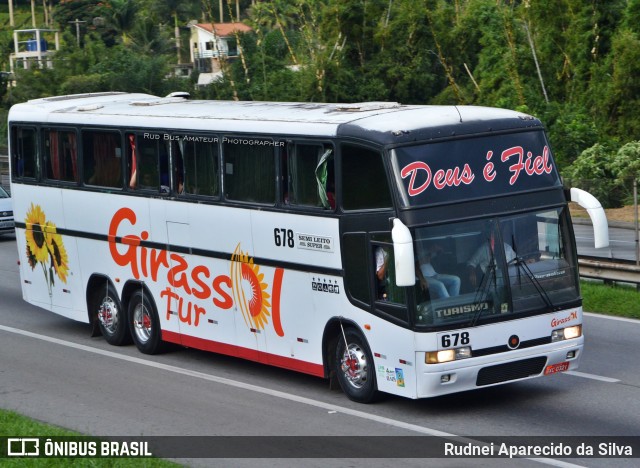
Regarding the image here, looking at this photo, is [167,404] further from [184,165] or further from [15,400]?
[184,165]

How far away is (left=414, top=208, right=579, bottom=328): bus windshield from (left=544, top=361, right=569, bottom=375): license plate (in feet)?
2.13

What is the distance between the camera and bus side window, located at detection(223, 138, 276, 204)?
14375 millimetres

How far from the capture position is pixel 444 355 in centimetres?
1220

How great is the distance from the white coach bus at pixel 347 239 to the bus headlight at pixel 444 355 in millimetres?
12

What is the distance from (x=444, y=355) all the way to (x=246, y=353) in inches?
145

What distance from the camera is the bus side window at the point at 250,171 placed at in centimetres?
1438

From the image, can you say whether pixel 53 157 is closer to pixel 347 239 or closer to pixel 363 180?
pixel 347 239

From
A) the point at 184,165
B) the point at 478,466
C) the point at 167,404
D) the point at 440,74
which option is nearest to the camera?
the point at 478,466

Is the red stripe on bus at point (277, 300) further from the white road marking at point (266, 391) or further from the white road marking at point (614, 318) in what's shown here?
the white road marking at point (614, 318)

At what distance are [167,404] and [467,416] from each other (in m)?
3.51

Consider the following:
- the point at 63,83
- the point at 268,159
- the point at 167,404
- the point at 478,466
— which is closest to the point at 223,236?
the point at 268,159

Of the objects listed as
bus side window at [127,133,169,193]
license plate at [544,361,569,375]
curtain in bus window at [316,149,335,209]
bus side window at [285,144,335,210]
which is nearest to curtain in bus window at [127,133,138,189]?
bus side window at [127,133,169,193]

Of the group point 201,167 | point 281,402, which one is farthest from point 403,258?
point 201,167

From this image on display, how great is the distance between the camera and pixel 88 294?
60.0ft
